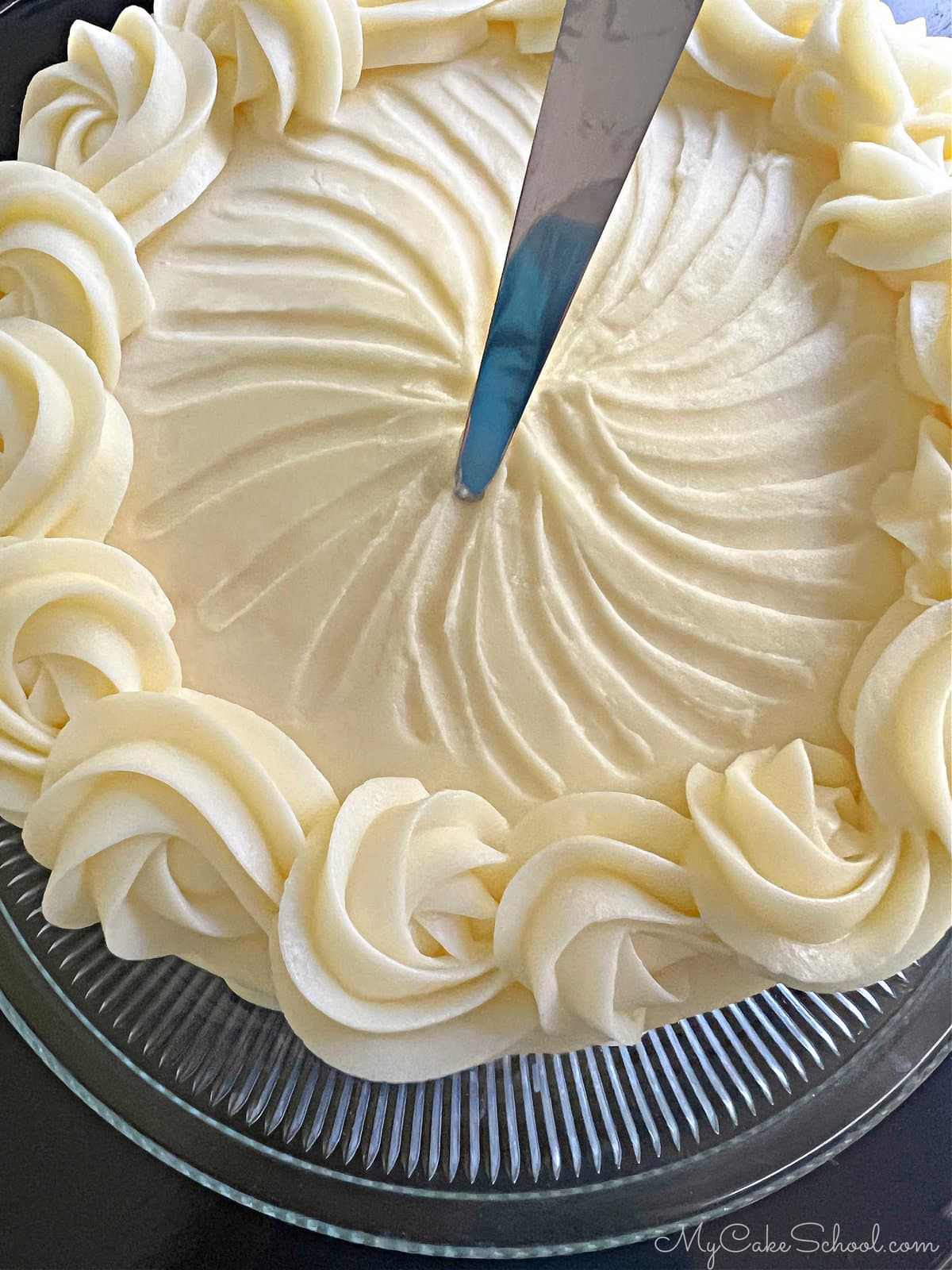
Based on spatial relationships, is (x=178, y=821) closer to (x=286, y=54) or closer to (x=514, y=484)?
(x=514, y=484)

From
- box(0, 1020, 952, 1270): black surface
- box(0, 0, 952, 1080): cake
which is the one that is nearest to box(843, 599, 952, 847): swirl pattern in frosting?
box(0, 0, 952, 1080): cake

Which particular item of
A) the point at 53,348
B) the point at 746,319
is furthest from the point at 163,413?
the point at 746,319

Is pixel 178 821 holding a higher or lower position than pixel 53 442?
lower

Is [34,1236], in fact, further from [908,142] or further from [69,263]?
[908,142]

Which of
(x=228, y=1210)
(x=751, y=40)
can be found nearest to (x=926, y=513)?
(x=751, y=40)

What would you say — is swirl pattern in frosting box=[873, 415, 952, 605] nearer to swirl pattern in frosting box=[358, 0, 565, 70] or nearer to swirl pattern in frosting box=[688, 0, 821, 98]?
swirl pattern in frosting box=[688, 0, 821, 98]

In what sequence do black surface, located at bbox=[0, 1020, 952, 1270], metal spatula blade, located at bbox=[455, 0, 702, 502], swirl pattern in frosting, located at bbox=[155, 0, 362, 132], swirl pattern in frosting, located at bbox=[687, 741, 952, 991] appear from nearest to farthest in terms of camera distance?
1. metal spatula blade, located at bbox=[455, 0, 702, 502]
2. swirl pattern in frosting, located at bbox=[687, 741, 952, 991]
3. swirl pattern in frosting, located at bbox=[155, 0, 362, 132]
4. black surface, located at bbox=[0, 1020, 952, 1270]

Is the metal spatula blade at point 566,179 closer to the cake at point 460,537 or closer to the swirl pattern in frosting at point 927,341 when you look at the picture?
the cake at point 460,537
